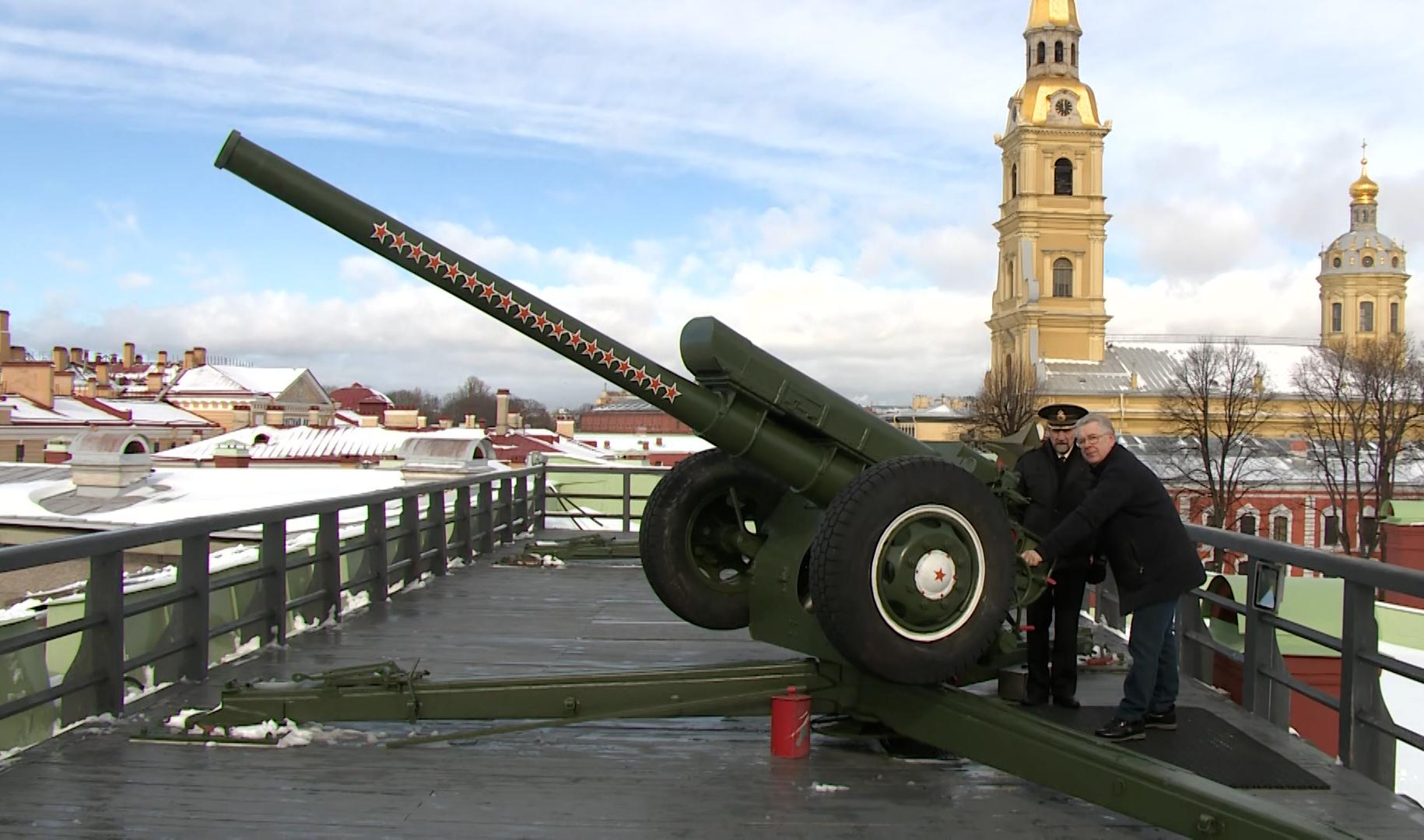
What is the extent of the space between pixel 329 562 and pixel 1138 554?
5.81m

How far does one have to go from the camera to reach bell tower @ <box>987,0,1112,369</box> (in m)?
88.6

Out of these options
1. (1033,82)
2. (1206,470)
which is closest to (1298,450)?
(1206,470)

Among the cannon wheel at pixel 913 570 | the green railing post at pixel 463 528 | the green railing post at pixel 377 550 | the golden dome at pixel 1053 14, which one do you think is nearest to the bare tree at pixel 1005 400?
the golden dome at pixel 1053 14

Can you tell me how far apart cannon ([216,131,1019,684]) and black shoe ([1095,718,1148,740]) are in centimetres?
79

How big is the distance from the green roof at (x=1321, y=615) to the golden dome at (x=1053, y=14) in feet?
286

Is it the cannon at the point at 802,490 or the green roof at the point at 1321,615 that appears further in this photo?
the green roof at the point at 1321,615

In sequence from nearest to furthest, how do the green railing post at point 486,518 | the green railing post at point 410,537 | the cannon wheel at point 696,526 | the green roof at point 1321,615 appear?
the cannon wheel at point 696,526 → the green roof at point 1321,615 → the green railing post at point 410,537 → the green railing post at point 486,518

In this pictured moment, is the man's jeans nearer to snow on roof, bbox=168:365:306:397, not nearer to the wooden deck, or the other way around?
the wooden deck

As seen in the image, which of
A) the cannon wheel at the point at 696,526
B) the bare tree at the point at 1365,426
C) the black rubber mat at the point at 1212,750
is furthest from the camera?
the bare tree at the point at 1365,426

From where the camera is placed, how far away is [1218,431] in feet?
214

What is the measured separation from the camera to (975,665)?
255 inches

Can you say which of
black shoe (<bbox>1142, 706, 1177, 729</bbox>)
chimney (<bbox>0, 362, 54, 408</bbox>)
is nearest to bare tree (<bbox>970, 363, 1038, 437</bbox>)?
chimney (<bbox>0, 362, 54, 408</bbox>)

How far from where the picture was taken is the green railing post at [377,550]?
414 inches

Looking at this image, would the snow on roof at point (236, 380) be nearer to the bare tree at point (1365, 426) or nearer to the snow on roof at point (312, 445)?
the snow on roof at point (312, 445)
